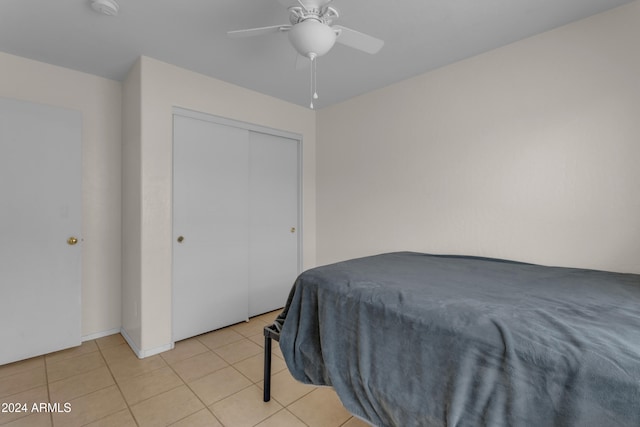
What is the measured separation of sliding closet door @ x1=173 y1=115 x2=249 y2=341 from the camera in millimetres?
2488

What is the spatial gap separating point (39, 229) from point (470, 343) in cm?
301

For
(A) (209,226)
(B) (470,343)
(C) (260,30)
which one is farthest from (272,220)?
(B) (470,343)

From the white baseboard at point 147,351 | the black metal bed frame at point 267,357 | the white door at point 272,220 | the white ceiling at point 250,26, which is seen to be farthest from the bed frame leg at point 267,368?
the white ceiling at point 250,26

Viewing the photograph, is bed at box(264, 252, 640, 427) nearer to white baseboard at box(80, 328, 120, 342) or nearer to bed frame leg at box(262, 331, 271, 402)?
bed frame leg at box(262, 331, 271, 402)

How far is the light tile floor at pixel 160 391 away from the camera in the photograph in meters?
1.60

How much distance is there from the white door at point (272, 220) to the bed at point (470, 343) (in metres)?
1.48

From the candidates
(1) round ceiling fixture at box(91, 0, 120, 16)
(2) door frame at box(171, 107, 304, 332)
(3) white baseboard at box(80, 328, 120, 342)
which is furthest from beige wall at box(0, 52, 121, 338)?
(1) round ceiling fixture at box(91, 0, 120, 16)

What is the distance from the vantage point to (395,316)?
1.20m

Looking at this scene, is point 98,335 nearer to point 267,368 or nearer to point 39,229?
point 39,229

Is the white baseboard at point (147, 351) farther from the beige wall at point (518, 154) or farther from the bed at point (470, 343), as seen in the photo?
the beige wall at point (518, 154)

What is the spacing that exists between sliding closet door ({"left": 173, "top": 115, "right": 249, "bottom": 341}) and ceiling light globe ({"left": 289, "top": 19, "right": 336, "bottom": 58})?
1523 mm

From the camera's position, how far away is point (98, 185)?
2576 millimetres

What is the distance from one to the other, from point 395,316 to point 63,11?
8.34ft

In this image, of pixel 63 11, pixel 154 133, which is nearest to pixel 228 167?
pixel 154 133
